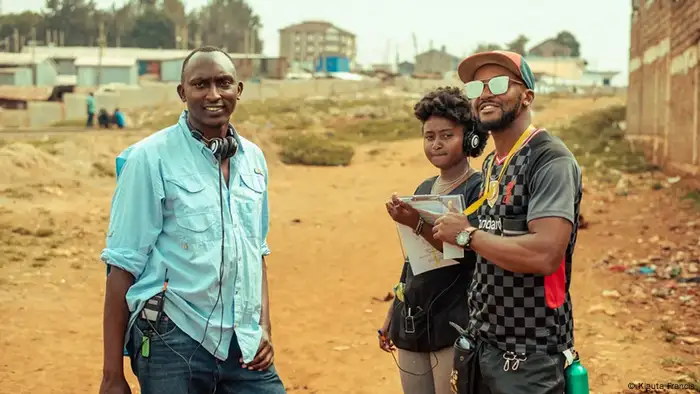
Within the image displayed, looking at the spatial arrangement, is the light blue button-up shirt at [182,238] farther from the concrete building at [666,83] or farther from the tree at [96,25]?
the tree at [96,25]

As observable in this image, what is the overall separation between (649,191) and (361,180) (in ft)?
25.3

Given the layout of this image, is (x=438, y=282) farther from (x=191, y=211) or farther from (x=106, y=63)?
(x=106, y=63)

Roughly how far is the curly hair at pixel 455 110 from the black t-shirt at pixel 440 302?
0.60ft

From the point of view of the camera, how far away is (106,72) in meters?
63.3

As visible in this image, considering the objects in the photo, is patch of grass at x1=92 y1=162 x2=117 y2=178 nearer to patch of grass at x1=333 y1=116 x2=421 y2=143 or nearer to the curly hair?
patch of grass at x1=333 y1=116 x2=421 y2=143

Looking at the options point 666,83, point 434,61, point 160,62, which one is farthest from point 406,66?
point 666,83

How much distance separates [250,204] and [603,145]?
2416cm

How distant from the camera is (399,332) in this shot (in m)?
3.58

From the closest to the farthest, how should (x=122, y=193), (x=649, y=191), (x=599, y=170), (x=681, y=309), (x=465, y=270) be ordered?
(x=122, y=193)
(x=465, y=270)
(x=681, y=309)
(x=649, y=191)
(x=599, y=170)

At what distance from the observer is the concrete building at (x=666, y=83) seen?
1493 centimetres

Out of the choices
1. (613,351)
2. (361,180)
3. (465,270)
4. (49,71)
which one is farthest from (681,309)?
(49,71)

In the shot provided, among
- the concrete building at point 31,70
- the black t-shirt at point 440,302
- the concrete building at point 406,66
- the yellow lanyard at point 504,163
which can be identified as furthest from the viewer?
the concrete building at point 406,66

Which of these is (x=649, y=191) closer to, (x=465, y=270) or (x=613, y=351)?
(x=613, y=351)

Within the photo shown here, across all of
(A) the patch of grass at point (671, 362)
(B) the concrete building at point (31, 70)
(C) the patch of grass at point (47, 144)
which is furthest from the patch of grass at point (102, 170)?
(B) the concrete building at point (31, 70)
